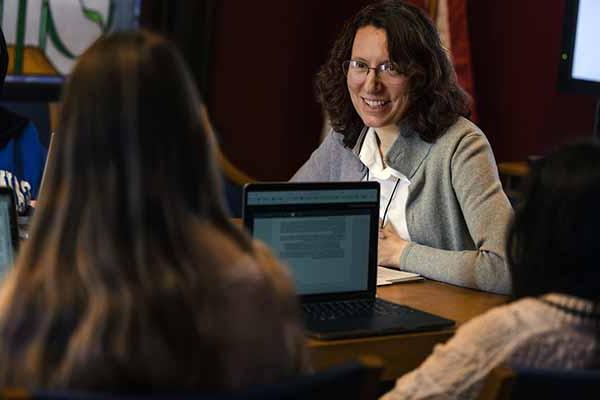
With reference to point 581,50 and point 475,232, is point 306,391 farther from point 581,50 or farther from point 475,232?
point 581,50

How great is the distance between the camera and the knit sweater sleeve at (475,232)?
263 centimetres

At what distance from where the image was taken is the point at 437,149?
288 cm

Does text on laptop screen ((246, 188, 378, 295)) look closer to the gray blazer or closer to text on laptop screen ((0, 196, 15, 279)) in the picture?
the gray blazer

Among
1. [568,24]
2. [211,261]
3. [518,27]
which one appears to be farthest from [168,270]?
[518,27]

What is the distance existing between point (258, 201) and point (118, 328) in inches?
37.5

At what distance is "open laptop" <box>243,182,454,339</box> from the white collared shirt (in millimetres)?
494

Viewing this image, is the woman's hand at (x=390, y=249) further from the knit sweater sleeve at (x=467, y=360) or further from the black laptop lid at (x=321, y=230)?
the knit sweater sleeve at (x=467, y=360)

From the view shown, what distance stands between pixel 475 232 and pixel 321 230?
1.77 ft

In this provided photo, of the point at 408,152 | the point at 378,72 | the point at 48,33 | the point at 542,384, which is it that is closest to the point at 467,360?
the point at 542,384

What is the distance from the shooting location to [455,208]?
2.84 metres

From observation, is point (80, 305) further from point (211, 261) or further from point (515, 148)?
point (515, 148)

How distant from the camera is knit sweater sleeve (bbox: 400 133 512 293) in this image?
263 centimetres

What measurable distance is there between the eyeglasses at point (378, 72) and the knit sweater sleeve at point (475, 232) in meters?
0.24

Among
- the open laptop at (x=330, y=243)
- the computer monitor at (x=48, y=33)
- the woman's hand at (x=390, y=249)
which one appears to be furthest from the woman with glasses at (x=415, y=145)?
the computer monitor at (x=48, y=33)
